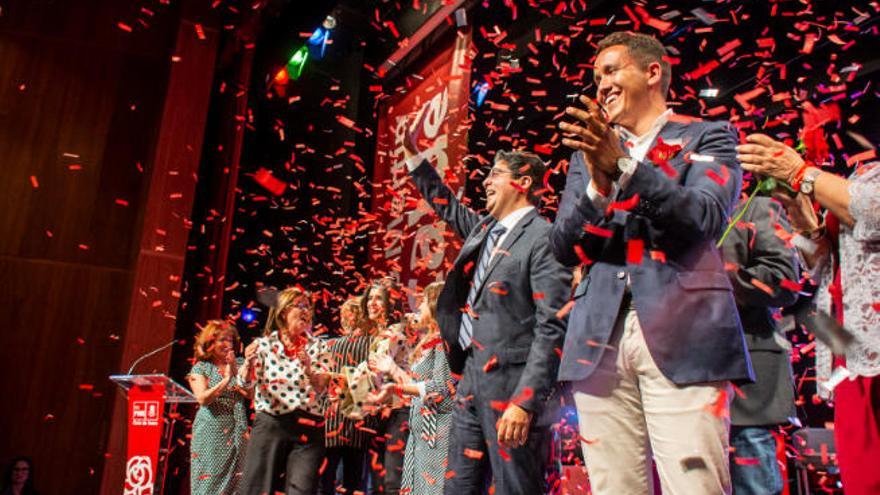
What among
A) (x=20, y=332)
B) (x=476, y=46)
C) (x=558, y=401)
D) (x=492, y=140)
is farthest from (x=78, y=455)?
(x=558, y=401)

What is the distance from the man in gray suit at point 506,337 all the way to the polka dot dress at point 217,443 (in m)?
2.77

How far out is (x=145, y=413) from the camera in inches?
163

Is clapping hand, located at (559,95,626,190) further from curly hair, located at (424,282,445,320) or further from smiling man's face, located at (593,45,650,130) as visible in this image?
curly hair, located at (424,282,445,320)

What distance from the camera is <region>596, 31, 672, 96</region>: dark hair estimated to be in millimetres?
1946

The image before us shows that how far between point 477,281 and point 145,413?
2.40 metres

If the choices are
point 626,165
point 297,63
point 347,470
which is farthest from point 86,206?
point 626,165

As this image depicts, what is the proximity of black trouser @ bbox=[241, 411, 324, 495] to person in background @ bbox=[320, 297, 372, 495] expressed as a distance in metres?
0.16

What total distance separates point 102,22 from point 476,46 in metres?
3.95

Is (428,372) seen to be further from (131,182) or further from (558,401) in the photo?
(131,182)

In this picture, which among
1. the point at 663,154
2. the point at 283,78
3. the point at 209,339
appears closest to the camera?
the point at 663,154

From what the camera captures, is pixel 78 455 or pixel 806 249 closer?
pixel 806 249

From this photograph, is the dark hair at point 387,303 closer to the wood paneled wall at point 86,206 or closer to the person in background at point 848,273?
the wood paneled wall at point 86,206

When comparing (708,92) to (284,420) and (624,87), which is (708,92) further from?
(624,87)

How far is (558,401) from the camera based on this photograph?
253 cm
